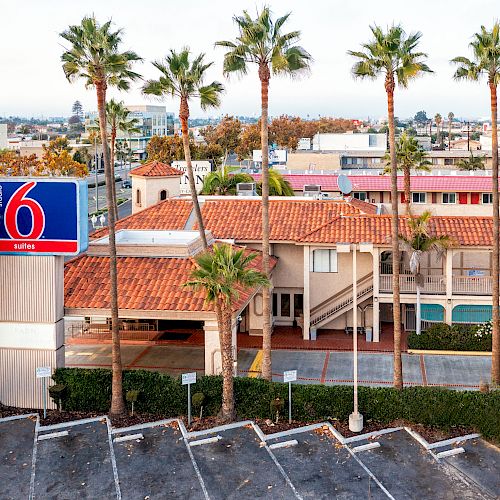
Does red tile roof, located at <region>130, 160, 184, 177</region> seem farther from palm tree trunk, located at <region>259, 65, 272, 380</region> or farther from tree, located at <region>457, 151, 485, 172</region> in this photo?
tree, located at <region>457, 151, 485, 172</region>

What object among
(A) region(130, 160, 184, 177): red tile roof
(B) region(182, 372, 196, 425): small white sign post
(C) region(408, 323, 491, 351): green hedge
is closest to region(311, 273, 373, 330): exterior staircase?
(C) region(408, 323, 491, 351): green hedge

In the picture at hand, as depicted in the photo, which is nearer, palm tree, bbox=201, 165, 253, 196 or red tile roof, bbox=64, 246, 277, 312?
red tile roof, bbox=64, 246, 277, 312

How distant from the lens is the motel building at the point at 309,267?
3319 centimetres

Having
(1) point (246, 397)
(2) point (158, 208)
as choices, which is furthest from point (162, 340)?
(1) point (246, 397)

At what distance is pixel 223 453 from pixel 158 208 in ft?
68.6

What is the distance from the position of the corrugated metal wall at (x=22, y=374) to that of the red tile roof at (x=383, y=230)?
45.3 feet

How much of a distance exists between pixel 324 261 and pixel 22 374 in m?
15.6

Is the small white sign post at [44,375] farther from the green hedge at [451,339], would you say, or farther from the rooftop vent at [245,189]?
the rooftop vent at [245,189]

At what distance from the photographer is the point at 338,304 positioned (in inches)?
1410

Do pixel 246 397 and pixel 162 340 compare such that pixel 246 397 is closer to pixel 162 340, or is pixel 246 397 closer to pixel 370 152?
pixel 162 340

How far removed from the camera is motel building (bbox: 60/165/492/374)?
3319cm

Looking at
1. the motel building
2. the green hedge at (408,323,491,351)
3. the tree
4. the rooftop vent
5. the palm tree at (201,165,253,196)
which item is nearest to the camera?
the green hedge at (408,323,491,351)

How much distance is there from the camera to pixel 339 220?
3634 cm

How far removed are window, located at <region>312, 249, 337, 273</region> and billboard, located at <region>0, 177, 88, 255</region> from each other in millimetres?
13356
